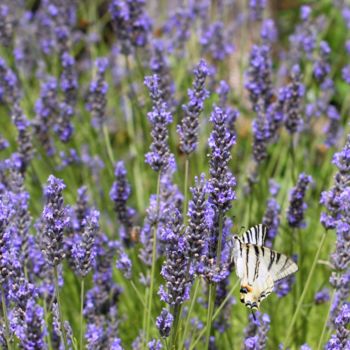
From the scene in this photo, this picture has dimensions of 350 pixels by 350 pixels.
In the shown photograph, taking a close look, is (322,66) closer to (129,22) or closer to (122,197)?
Result: (129,22)

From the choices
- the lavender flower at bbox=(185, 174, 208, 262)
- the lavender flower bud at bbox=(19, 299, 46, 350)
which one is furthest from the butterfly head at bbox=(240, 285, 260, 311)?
the lavender flower bud at bbox=(19, 299, 46, 350)

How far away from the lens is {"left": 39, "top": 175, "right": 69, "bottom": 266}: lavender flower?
205 cm

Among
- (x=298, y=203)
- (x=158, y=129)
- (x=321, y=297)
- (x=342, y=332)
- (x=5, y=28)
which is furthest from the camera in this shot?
(x=5, y=28)

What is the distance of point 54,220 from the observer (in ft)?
6.77

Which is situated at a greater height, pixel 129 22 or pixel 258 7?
pixel 258 7

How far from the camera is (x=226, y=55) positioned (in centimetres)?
446

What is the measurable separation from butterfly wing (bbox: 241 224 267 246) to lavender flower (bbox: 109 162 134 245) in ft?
2.47

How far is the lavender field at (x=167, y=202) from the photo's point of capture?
214cm

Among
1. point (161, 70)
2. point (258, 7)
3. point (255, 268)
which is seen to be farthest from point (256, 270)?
point (258, 7)

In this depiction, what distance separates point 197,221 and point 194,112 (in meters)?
0.52

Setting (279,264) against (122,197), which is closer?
(279,264)

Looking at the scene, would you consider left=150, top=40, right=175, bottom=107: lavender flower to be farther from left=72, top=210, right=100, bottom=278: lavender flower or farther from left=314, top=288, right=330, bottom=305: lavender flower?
left=72, top=210, right=100, bottom=278: lavender flower

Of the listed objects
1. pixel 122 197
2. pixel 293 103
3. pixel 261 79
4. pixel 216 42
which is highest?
pixel 216 42

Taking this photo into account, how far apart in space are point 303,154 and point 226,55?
83 centimetres
